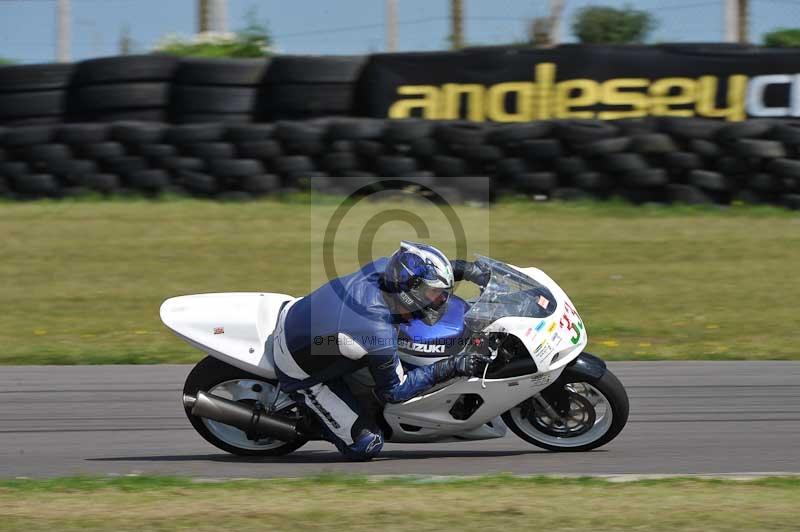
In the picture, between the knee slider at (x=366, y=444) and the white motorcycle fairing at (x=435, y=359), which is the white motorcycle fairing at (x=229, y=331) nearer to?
the white motorcycle fairing at (x=435, y=359)

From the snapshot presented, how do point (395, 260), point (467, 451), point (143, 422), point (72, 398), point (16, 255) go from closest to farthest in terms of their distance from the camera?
point (395, 260), point (467, 451), point (143, 422), point (72, 398), point (16, 255)

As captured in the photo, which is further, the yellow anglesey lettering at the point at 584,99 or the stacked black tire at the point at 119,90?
the stacked black tire at the point at 119,90

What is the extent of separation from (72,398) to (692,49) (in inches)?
337

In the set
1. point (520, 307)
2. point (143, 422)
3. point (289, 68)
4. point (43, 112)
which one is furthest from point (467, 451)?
point (43, 112)

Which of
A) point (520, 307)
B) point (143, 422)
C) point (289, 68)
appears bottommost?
point (143, 422)

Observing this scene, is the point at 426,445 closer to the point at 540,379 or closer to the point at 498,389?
the point at 498,389

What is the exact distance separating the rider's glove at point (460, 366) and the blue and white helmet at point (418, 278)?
0.29m

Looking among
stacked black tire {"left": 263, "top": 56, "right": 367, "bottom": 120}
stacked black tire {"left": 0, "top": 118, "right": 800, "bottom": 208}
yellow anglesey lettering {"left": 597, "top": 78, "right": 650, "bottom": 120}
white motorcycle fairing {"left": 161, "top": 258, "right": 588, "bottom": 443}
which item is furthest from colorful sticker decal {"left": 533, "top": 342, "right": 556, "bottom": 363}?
stacked black tire {"left": 263, "top": 56, "right": 367, "bottom": 120}

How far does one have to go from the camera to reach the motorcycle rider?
5.77m

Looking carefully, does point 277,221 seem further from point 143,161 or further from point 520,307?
point 520,307

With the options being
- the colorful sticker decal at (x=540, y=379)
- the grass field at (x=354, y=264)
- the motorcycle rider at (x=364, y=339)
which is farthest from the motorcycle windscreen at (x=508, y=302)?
the grass field at (x=354, y=264)

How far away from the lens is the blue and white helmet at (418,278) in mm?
5734

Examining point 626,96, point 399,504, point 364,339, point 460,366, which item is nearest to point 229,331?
point 364,339

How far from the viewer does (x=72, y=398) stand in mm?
7539
